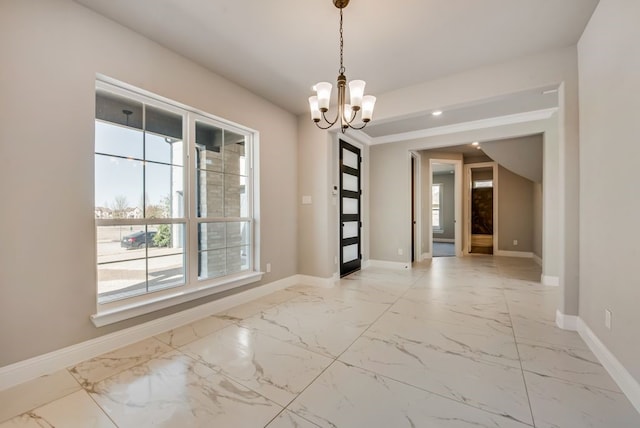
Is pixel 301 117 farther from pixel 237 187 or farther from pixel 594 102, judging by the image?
pixel 594 102

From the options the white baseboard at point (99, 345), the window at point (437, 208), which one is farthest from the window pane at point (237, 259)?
the window at point (437, 208)

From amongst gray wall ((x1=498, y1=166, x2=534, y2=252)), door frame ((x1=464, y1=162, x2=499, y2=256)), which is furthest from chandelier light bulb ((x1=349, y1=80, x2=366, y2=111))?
gray wall ((x1=498, y1=166, x2=534, y2=252))

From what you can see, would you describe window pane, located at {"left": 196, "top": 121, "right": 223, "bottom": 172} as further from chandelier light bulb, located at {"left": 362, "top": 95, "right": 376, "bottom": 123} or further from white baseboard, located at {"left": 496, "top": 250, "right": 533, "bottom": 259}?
white baseboard, located at {"left": 496, "top": 250, "right": 533, "bottom": 259}

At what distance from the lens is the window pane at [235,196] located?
326 cm

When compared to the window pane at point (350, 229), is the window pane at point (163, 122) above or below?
above

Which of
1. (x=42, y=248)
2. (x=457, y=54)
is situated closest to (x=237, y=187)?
(x=42, y=248)

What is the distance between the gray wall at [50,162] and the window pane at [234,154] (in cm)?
104

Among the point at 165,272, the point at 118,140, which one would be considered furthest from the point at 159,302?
the point at 118,140

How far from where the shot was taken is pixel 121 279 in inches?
91.0

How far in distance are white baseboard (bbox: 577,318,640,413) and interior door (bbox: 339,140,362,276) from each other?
3006 millimetres

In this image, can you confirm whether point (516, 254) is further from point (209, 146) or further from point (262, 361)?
point (209, 146)

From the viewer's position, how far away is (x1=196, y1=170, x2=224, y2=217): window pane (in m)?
2.95

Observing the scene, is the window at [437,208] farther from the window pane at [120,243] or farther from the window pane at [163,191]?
the window pane at [120,243]

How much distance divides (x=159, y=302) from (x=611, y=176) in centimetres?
367
